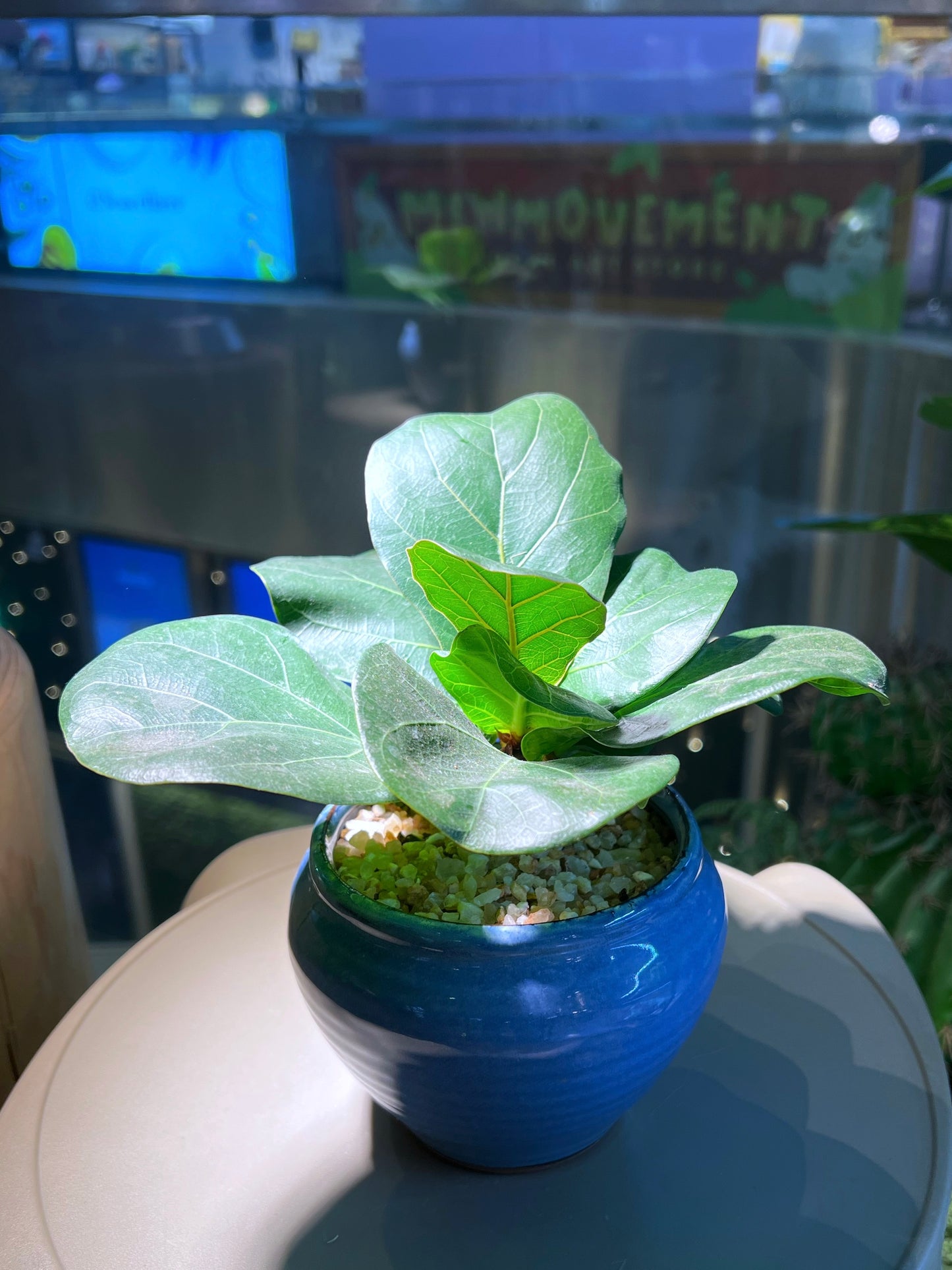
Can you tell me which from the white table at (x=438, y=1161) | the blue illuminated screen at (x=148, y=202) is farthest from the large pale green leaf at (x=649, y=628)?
the blue illuminated screen at (x=148, y=202)

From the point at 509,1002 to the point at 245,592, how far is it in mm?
1249

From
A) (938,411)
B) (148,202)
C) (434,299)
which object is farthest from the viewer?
(434,299)

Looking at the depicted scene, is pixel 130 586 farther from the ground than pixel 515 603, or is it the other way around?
pixel 515 603

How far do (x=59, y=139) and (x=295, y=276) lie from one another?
0.31 meters

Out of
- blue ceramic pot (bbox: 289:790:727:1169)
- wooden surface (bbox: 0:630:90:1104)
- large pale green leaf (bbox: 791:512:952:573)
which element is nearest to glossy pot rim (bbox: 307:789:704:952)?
blue ceramic pot (bbox: 289:790:727:1169)

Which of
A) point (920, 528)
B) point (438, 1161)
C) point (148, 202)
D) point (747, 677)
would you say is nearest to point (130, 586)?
point (148, 202)

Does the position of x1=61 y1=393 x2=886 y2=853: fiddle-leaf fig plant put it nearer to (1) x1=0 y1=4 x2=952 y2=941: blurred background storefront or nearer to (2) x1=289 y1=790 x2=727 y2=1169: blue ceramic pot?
(2) x1=289 y1=790 x2=727 y2=1169: blue ceramic pot

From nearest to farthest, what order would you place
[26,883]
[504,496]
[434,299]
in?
→ [504,496] < [26,883] < [434,299]

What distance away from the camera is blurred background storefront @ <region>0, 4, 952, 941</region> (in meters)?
1.25

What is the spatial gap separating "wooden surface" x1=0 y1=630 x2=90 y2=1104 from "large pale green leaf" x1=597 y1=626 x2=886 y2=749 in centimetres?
39

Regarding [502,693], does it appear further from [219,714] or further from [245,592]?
[245,592]

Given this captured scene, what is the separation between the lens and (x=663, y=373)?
1.55m

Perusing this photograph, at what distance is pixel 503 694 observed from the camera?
437 millimetres

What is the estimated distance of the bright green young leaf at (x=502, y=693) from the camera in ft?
1.29
